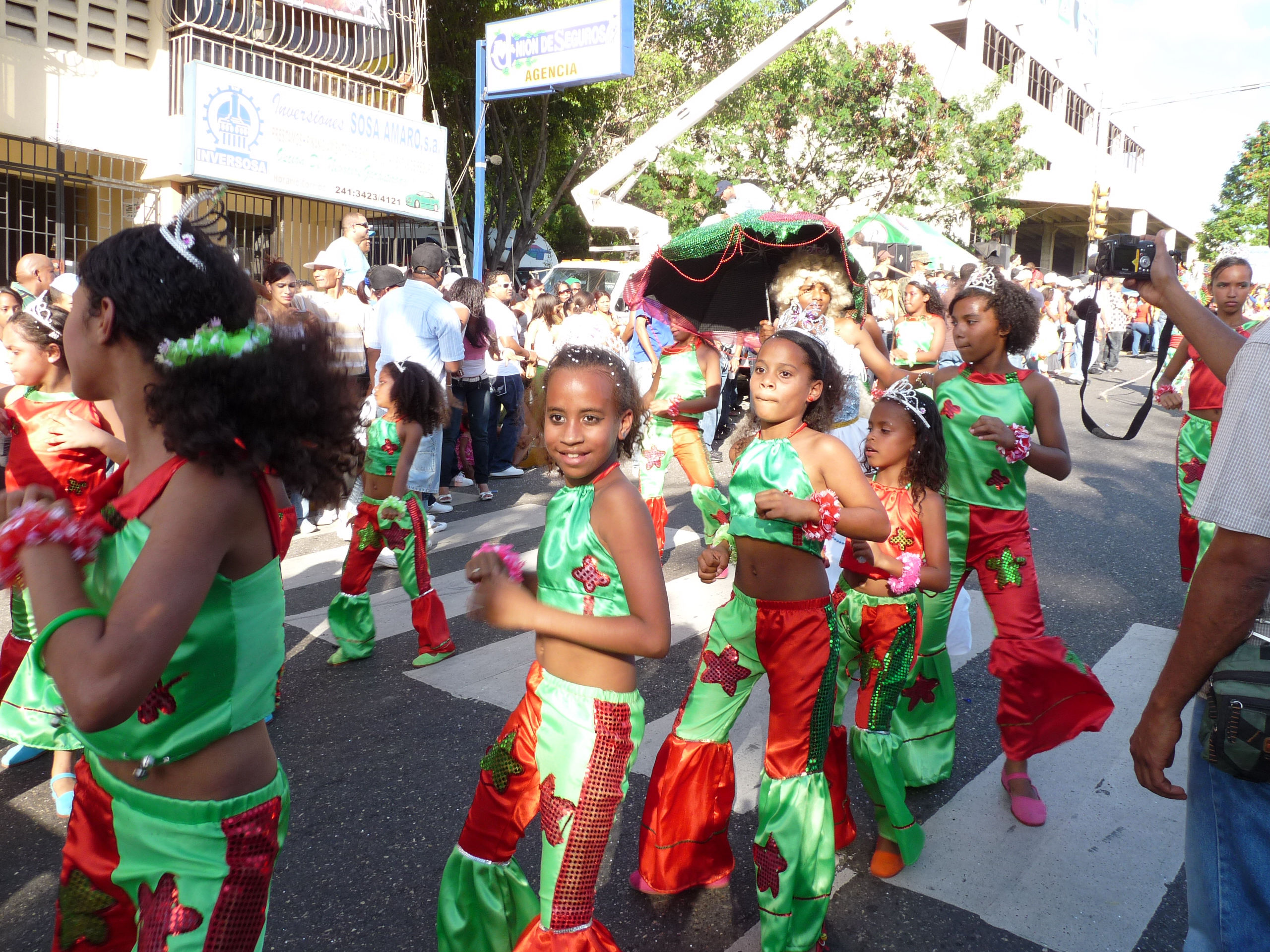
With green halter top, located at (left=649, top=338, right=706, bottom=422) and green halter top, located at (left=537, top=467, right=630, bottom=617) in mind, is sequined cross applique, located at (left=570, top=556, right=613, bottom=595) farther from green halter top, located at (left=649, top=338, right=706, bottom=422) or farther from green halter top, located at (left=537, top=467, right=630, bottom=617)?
green halter top, located at (left=649, top=338, right=706, bottom=422)

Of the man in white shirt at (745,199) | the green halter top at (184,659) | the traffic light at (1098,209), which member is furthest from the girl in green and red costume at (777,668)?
the traffic light at (1098,209)

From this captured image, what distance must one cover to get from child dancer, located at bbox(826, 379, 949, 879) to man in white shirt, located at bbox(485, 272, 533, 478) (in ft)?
21.8

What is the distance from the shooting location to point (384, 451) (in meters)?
5.18

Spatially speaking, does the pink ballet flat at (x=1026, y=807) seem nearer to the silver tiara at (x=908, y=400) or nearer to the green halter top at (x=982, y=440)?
the green halter top at (x=982, y=440)

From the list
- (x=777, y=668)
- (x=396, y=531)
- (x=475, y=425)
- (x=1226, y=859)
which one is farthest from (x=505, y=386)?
(x=1226, y=859)

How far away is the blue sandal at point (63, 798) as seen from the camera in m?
3.42

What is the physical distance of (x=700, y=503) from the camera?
4.93 meters

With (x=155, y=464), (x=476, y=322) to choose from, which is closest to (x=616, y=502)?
(x=155, y=464)

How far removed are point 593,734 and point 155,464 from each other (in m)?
1.10

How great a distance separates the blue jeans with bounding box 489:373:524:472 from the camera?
1008 centimetres

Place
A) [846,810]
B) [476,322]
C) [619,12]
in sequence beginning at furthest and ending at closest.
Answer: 1. [619,12]
2. [476,322]
3. [846,810]

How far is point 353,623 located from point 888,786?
2844 millimetres

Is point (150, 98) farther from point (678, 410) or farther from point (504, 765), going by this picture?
point (504, 765)

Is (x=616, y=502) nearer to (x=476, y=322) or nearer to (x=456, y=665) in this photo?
(x=456, y=665)
